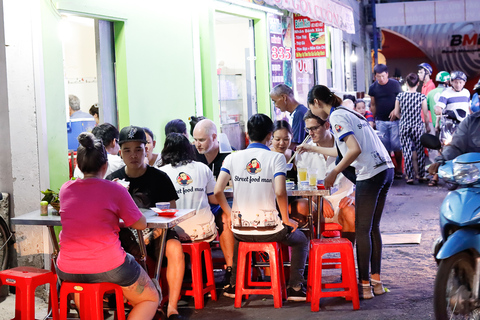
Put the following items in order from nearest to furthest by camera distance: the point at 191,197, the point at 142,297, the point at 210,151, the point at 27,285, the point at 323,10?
the point at 142,297, the point at 27,285, the point at 191,197, the point at 210,151, the point at 323,10

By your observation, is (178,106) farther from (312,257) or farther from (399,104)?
(399,104)

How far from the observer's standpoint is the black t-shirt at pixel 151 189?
522 centimetres

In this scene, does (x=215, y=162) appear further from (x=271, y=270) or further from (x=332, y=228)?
(x=271, y=270)

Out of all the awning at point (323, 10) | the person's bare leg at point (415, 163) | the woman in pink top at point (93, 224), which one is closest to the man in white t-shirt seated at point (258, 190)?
the woman in pink top at point (93, 224)

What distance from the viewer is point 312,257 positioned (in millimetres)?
5465

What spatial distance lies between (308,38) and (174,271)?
8787 mm

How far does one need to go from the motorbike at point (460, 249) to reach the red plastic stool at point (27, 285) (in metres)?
2.69

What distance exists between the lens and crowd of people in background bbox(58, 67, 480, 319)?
426cm

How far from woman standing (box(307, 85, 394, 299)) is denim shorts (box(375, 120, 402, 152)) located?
24.7 ft

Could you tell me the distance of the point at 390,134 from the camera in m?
13.0

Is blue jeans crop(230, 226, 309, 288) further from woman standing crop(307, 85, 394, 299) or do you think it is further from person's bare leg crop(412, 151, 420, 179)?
person's bare leg crop(412, 151, 420, 179)

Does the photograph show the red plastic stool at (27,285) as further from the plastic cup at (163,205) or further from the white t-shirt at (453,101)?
the white t-shirt at (453,101)

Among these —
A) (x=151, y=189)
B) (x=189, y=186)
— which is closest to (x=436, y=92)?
(x=189, y=186)

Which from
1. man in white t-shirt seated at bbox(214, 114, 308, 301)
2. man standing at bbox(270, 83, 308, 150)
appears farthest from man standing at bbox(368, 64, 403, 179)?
man in white t-shirt seated at bbox(214, 114, 308, 301)
